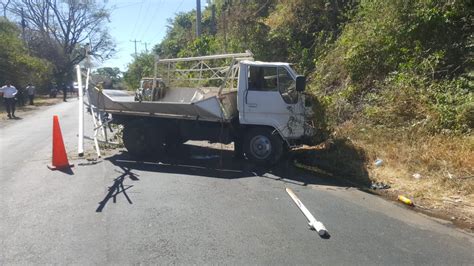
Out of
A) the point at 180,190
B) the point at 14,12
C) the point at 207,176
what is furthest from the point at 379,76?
the point at 14,12

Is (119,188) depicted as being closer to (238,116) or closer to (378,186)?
(238,116)

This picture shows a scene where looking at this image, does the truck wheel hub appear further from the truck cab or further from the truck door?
the truck door

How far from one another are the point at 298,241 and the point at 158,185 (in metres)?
3.57

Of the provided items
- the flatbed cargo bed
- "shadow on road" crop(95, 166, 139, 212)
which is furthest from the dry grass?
"shadow on road" crop(95, 166, 139, 212)

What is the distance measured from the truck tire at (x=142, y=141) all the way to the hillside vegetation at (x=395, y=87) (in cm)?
363

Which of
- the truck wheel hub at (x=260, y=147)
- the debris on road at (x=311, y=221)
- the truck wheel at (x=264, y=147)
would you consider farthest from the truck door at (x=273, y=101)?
the debris on road at (x=311, y=221)

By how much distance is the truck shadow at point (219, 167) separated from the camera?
9203mm

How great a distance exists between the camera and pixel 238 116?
10.6m

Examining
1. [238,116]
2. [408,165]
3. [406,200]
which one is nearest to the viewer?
[406,200]

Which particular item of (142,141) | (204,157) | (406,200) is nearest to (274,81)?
(204,157)

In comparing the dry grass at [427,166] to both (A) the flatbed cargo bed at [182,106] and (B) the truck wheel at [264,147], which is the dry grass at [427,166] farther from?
(A) the flatbed cargo bed at [182,106]

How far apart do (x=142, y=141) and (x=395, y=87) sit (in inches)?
250

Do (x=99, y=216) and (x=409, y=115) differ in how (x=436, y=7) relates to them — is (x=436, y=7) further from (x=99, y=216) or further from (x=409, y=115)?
(x=99, y=216)

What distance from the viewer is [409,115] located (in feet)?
35.1
